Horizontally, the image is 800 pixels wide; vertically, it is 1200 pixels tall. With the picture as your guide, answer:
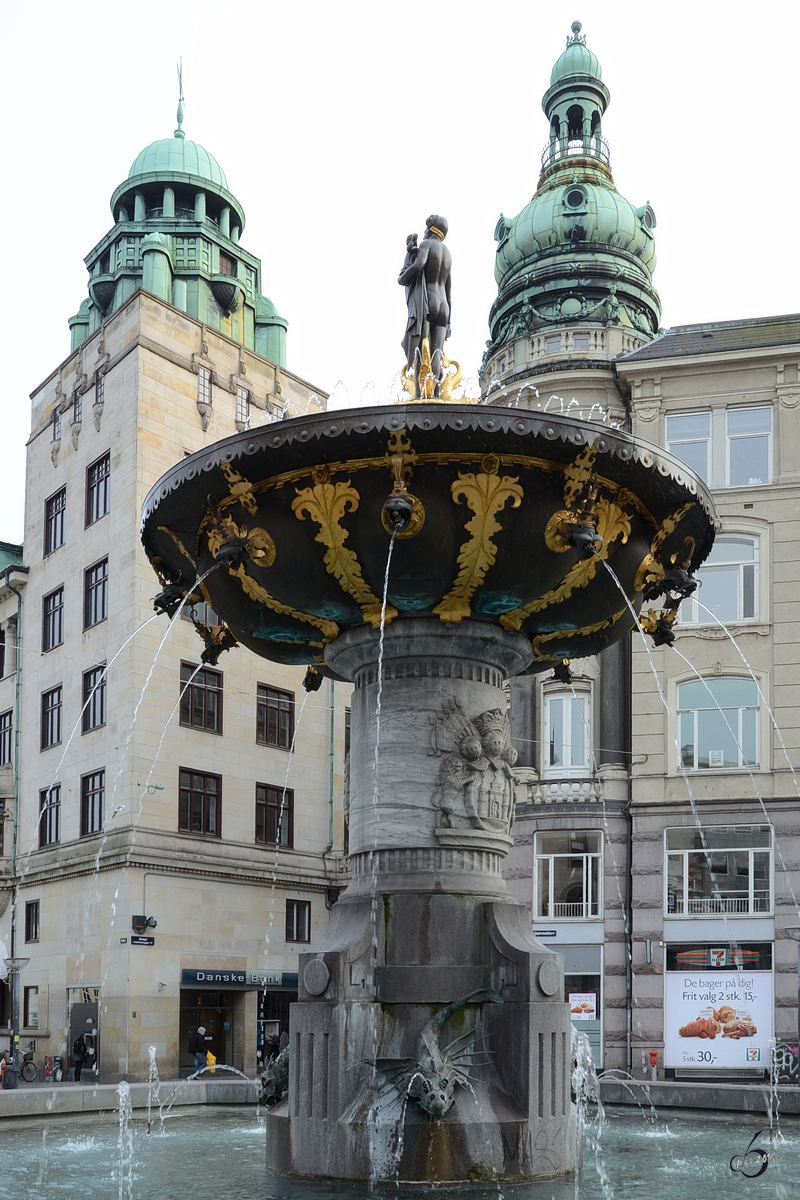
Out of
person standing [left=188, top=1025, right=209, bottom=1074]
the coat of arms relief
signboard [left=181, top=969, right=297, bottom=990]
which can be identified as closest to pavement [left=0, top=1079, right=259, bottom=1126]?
the coat of arms relief

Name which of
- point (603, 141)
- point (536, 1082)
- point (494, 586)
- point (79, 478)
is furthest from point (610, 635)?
point (603, 141)

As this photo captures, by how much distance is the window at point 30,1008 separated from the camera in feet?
137

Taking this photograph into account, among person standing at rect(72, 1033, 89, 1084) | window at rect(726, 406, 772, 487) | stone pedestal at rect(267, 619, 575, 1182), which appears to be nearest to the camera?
stone pedestal at rect(267, 619, 575, 1182)

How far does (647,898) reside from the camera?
3691 centimetres

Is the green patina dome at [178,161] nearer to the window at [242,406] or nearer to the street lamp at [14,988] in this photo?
the window at [242,406]

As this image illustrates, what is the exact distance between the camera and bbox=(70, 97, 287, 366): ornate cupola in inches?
2047

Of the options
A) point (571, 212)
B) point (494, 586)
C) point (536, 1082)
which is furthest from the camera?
point (571, 212)

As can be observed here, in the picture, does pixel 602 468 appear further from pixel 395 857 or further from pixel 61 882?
pixel 61 882

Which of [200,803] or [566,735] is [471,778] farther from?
[200,803]

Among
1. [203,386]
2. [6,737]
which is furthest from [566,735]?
[6,737]

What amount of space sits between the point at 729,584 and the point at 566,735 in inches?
241

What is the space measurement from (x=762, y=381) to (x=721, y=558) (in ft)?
16.8

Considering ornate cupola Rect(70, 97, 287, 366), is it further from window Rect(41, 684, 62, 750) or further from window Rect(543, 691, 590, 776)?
window Rect(543, 691, 590, 776)

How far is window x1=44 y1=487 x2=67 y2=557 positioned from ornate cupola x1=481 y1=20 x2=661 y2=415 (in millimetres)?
14590
